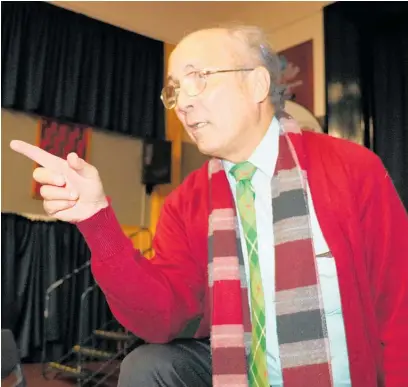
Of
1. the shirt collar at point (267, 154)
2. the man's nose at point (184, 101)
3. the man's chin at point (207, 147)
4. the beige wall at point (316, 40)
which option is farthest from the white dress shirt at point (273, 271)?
the beige wall at point (316, 40)

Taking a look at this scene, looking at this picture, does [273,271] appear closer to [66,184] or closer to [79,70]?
[66,184]

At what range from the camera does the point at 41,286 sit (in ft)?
13.7

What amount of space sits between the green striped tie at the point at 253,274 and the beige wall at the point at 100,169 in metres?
3.28

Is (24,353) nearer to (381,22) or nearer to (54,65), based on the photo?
(54,65)

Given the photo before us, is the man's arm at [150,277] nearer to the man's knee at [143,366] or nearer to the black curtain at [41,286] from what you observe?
the man's knee at [143,366]

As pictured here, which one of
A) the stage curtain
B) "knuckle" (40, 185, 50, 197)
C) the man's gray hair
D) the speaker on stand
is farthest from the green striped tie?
the stage curtain

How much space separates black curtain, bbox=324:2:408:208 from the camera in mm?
3703

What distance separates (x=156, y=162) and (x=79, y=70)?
1108 mm

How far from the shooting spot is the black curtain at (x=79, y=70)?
13.8 ft

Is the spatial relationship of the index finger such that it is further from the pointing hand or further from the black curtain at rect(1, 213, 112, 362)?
the black curtain at rect(1, 213, 112, 362)

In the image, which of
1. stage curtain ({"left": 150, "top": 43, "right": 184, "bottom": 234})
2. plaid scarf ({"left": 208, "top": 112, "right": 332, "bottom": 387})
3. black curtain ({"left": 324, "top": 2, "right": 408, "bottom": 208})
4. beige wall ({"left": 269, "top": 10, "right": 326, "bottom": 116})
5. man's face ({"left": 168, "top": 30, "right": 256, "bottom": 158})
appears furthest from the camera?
stage curtain ({"left": 150, "top": 43, "right": 184, "bottom": 234})

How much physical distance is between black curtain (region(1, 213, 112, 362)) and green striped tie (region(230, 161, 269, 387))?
3215 millimetres

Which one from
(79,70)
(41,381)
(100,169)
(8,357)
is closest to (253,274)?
(8,357)

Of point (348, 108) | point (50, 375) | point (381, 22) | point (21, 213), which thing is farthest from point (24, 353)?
point (381, 22)
